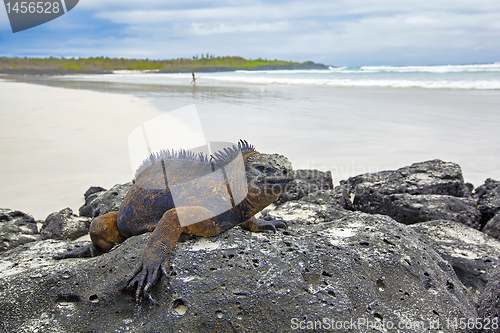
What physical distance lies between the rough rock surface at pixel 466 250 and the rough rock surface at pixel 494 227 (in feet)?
1.54

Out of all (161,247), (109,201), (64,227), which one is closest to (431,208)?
(161,247)

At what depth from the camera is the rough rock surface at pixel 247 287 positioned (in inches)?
72.9

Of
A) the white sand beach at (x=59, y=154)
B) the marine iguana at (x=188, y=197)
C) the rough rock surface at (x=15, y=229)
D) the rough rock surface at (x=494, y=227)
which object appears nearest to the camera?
the marine iguana at (x=188, y=197)

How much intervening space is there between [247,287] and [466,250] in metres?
2.25

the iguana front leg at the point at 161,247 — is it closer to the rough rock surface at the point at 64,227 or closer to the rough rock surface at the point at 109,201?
the rough rock surface at the point at 109,201

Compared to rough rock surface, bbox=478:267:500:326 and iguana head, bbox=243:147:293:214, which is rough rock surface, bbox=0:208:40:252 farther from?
rough rock surface, bbox=478:267:500:326

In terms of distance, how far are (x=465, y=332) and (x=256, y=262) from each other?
1.31 meters

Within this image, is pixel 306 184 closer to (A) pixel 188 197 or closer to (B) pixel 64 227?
(A) pixel 188 197

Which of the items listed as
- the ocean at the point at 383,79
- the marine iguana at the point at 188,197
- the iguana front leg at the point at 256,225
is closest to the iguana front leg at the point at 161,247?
the marine iguana at the point at 188,197

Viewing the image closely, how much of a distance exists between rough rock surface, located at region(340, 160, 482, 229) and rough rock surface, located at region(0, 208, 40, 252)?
365 cm

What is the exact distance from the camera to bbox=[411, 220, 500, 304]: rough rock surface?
2.86 metres

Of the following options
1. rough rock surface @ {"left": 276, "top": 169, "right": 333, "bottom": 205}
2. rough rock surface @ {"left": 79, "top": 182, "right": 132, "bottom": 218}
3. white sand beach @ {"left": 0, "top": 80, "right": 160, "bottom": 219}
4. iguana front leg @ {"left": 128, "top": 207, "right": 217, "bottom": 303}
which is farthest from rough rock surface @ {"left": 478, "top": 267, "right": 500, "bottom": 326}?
white sand beach @ {"left": 0, "top": 80, "right": 160, "bottom": 219}

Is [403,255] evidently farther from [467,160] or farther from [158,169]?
[467,160]

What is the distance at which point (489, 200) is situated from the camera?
14.0 ft
